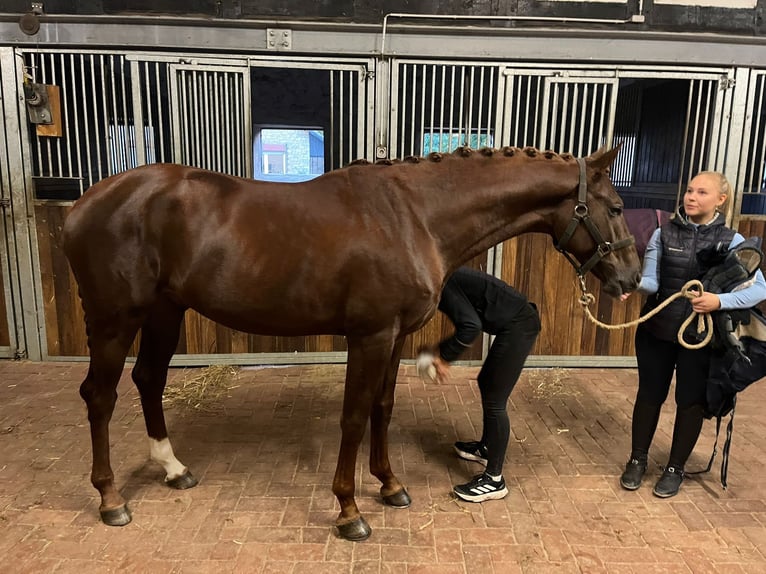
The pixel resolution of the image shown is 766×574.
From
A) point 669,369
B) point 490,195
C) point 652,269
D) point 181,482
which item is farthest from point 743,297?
point 181,482

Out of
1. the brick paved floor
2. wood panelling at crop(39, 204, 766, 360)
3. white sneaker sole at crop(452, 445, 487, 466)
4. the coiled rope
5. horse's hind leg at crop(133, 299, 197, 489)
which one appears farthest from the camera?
wood panelling at crop(39, 204, 766, 360)

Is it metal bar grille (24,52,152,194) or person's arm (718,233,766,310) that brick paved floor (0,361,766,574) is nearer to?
person's arm (718,233,766,310)

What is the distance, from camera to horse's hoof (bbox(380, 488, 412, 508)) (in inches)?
98.4

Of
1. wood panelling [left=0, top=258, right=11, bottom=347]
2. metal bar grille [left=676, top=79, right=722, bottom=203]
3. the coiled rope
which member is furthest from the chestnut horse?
wood panelling [left=0, top=258, right=11, bottom=347]

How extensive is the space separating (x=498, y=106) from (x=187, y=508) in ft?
11.4

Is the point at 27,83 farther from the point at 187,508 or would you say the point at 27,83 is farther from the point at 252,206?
the point at 187,508

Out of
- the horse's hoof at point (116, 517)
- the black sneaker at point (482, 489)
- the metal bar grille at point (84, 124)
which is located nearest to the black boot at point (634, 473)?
the black sneaker at point (482, 489)

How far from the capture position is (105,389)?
7.75 feet

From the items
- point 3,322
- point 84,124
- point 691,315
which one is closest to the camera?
point 691,315

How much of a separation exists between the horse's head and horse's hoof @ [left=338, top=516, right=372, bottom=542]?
1450mm

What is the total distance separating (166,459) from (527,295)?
9.84 feet

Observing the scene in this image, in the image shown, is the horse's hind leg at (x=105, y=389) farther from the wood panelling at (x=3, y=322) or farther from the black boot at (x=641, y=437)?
the wood panelling at (x=3, y=322)

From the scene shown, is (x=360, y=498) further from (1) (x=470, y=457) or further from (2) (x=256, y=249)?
(2) (x=256, y=249)

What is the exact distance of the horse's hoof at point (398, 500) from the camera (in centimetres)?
250
